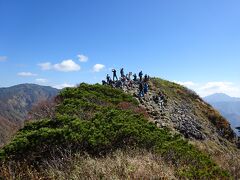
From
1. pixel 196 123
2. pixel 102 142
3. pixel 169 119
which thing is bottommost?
pixel 196 123

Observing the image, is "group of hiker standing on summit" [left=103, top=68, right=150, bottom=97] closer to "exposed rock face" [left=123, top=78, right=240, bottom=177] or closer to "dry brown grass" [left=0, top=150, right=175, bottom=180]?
"exposed rock face" [left=123, top=78, right=240, bottom=177]

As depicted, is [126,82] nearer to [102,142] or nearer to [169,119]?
[169,119]

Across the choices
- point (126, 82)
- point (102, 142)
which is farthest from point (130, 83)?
point (102, 142)

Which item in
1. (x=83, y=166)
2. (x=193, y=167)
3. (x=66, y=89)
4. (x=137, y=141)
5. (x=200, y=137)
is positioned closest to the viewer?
(x=83, y=166)

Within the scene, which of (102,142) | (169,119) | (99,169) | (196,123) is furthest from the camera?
(196,123)

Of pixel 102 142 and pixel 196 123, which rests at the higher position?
pixel 102 142

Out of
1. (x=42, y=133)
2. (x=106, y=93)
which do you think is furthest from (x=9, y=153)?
(x=106, y=93)

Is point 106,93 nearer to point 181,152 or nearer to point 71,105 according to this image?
point 71,105

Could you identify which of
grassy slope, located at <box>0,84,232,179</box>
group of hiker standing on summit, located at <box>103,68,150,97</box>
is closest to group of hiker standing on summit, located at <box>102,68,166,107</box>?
group of hiker standing on summit, located at <box>103,68,150,97</box>

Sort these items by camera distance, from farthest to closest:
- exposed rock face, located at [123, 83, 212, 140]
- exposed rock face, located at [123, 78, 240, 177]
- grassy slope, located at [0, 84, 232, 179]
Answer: exposed rock face, located at [123, 83, 212, 140] < exposed rock face, located at [123, 78, 240, 177] < grassy slope, located at [0, 84, 232, 179]

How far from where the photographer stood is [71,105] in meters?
21.0

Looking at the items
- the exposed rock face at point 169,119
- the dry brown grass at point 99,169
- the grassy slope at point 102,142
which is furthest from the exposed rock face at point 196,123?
the dry brown grass at point 99,169

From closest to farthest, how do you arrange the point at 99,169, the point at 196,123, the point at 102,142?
the point at 99,169
the point at 102,142
the point at 196,123

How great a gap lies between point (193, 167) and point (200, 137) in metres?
20.3
